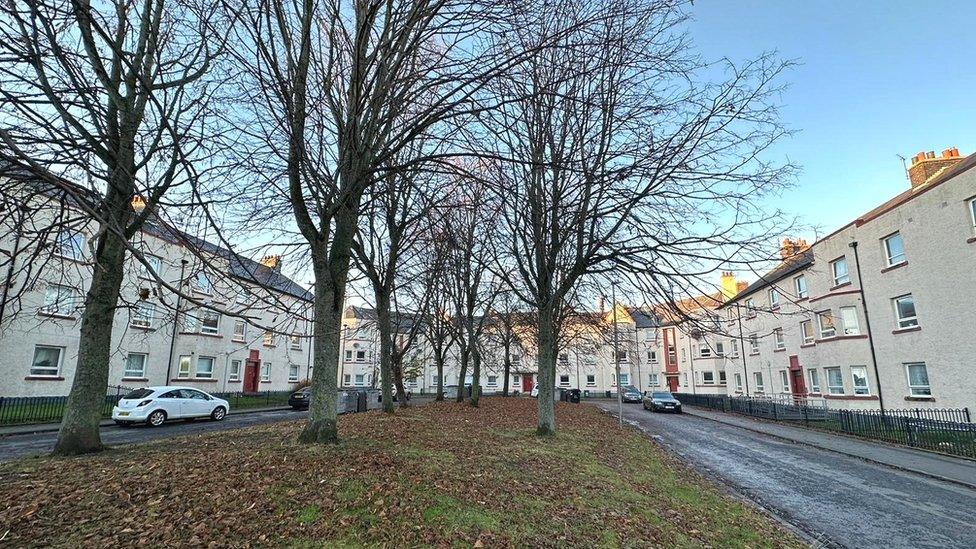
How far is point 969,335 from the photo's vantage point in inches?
736

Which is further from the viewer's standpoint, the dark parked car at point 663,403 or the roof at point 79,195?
the dark parked car at point 663,403

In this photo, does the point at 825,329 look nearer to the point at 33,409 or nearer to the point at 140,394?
the point at 140,394

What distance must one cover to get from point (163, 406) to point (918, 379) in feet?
110

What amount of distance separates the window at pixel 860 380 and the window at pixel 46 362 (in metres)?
42.1

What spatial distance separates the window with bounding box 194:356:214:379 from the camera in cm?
3281

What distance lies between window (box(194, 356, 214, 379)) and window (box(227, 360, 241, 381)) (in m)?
1.54

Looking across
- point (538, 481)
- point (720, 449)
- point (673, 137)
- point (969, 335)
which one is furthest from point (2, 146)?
point (969, 335)

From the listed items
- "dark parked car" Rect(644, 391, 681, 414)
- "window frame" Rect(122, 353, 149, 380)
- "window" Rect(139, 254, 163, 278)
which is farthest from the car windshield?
"dark parked car" Rect(644, 391, 681, 414)

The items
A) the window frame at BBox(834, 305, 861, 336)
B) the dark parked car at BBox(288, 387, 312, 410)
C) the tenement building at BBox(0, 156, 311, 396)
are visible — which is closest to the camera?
the tenement building at BBox(0, 156, 311, 396)

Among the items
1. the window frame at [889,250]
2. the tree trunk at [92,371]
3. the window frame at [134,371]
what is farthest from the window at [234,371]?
the window frame at [889,250]

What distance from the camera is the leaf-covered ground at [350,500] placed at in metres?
4.77

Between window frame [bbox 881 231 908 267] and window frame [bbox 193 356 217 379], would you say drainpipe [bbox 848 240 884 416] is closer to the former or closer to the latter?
window frame [bbox 881 231 908 267]

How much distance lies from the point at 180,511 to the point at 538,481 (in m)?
5.26

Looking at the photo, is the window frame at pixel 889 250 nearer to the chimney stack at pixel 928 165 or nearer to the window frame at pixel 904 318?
the window frame at pixel 904 318
